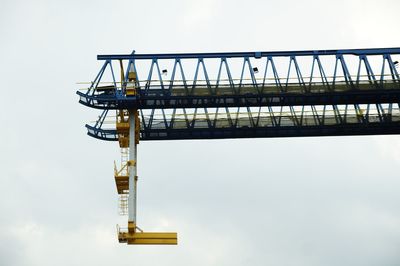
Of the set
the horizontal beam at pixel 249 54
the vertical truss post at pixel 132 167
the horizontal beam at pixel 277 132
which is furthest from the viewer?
the horizontal beam at pixel 277 132

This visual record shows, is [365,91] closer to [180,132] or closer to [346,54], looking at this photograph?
[346,54]

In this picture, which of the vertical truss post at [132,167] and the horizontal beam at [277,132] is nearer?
the vertical truss post at [132,167]

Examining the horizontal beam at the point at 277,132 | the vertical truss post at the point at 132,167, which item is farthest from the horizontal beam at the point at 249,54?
the horizontal beam at the point at 277,132

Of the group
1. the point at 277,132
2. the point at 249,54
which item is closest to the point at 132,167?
the point at 277,132

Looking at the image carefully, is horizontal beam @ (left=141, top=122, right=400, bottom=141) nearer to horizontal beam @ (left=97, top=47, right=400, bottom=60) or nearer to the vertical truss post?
the vertical truss post

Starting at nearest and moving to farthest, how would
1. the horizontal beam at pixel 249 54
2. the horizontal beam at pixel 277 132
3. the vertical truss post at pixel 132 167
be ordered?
the vertical truss post at pixel 132 167 < the horizontal beam at pixel 249 54 < the horizontal beam at pixel 277 132

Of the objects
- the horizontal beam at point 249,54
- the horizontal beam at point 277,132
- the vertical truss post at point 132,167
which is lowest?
the vertical truss post at point 132,167

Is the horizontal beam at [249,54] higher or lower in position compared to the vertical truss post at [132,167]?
higher

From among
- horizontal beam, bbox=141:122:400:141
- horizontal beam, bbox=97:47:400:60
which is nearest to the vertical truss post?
horizontal beam, bbox=141:122:400:141

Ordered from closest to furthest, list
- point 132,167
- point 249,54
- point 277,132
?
point 132,167 → point 249,54 → point 277,132

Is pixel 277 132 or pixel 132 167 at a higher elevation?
pixel 277 132

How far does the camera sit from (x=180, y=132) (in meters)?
43.0

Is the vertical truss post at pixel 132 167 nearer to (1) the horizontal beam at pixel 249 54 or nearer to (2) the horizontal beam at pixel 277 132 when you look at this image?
(2) the horizontal beam at pixel 277 132

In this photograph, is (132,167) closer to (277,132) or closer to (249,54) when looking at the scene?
(277,132)
